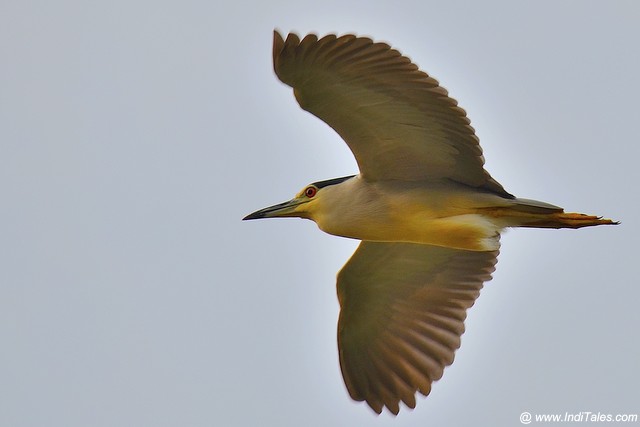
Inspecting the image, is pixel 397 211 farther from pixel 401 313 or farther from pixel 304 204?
pixel 401 313

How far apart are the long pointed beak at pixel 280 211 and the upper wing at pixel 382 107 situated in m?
0.85

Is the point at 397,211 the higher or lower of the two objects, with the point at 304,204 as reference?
lower

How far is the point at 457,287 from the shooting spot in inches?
407

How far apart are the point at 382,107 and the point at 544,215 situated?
1.63 meters

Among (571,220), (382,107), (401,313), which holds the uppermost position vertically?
(382,107)

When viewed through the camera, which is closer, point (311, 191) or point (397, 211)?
point (397, 211)

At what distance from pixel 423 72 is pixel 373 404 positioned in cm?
321

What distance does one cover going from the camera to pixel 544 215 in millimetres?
9383

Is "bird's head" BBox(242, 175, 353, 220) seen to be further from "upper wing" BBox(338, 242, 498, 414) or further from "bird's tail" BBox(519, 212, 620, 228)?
"bird's tail" BBox(519, 212, 620, 228)

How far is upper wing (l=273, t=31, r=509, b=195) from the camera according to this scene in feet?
28.3

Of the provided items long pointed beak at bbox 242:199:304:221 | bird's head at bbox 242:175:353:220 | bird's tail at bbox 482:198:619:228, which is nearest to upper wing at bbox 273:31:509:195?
bird's tail at bbox 482:198:619:228

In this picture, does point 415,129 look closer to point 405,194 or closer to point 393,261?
point 405,194

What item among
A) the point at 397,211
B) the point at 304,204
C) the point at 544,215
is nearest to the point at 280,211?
the point at 304,204

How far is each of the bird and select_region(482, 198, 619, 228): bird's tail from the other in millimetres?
10
